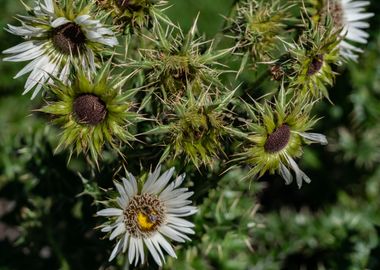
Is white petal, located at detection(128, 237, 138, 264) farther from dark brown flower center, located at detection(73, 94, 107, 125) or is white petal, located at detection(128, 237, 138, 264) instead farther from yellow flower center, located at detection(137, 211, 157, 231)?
dark brown flower center, located at detection(73, 94, 107, 125)

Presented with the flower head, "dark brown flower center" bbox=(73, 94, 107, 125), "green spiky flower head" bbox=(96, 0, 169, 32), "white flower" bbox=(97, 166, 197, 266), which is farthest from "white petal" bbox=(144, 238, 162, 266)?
the flower head

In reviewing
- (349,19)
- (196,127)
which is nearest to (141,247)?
(196,127)

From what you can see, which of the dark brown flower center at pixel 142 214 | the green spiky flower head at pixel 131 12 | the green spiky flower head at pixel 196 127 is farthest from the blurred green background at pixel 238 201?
the green spiky flower head at pixel 131 12

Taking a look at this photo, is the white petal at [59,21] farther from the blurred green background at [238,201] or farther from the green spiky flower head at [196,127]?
the blurred green background at [238,201]

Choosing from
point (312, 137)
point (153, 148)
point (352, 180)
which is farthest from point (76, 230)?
point (352, 180)

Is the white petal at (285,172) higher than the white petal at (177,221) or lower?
higher

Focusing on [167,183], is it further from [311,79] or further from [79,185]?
[79,185]
